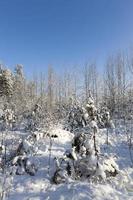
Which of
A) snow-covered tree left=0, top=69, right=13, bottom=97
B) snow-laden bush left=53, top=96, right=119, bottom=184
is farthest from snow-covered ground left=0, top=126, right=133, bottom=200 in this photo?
snow-covered tree left=0, top=69, right=13, bottom=97

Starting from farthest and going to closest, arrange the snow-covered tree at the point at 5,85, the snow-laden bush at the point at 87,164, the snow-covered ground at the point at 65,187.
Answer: the snow-covered tree at the point at 5,85 < the snow-laden bush at the point at 87,164 < the snow-covered ground at the point at 65,187

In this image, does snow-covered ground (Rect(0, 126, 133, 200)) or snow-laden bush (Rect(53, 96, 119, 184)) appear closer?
snow-covered ground (Rect(0, 126, 133, 200))

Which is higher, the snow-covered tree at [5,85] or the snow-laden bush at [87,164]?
the snow-covered tree at [5,85]

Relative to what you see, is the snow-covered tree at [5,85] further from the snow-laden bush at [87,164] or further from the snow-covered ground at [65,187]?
the snow-laden bush at [87,164]

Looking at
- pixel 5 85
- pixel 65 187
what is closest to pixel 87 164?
pixel 65 187

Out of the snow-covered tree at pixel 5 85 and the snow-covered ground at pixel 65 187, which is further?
the snow-covered tree at pixel 5 85

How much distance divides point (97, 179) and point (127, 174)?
1424mm

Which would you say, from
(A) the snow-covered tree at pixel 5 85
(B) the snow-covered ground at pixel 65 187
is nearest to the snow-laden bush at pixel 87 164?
(B) the snow-covered ground at pixel 65 187

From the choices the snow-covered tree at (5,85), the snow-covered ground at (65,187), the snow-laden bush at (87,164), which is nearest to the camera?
the snow-covered ground at (65,187)

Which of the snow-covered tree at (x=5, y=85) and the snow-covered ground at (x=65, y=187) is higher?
the snow-covered tree at (x=5, y=85)

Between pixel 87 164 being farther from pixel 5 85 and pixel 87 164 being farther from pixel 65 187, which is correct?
pixel 5 85

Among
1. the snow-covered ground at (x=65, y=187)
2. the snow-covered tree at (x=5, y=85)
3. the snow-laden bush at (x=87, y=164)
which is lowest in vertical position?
the snow-covered ground at (x=65, y=187)

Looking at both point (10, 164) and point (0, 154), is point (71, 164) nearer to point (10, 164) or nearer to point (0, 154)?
point (10, 164)

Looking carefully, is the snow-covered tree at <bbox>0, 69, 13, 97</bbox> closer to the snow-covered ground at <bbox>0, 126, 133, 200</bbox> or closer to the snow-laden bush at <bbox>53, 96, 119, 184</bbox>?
the snow-covered ground at <bbox>0, 126, 133, 200</bbox>
